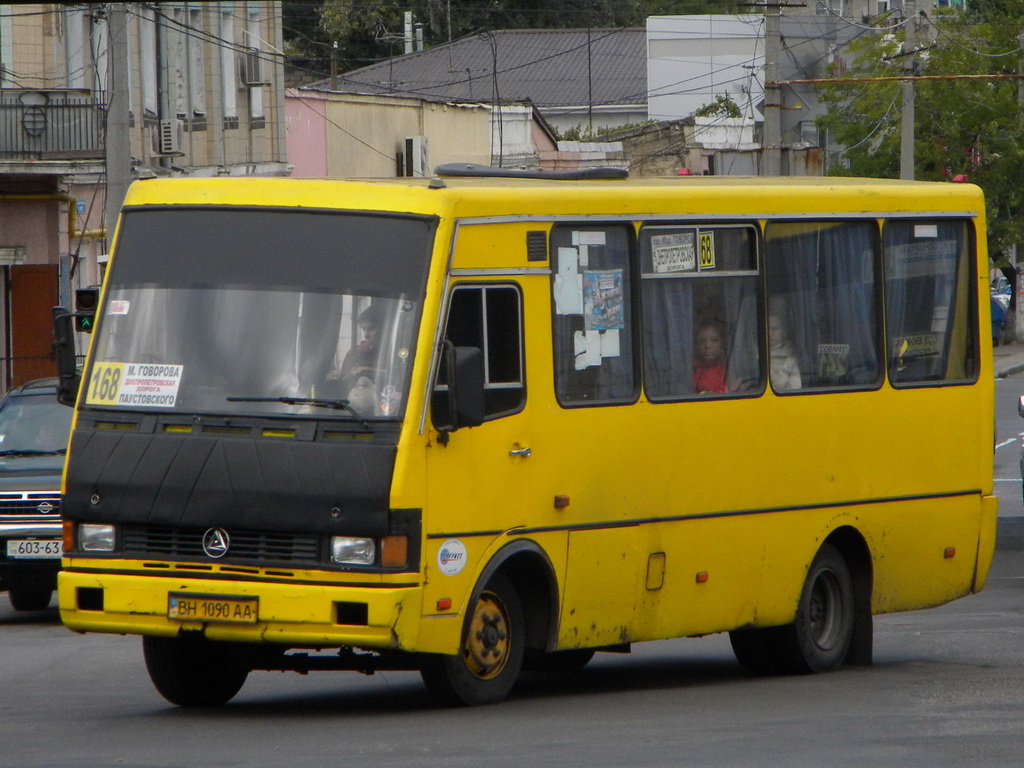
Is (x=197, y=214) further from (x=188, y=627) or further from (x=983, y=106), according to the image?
(x=983, y=106)

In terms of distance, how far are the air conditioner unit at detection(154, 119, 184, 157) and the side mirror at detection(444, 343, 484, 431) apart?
83.2 feet

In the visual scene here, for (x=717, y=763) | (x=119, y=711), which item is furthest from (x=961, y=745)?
(x=119, y=711)

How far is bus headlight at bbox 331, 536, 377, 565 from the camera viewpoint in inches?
342

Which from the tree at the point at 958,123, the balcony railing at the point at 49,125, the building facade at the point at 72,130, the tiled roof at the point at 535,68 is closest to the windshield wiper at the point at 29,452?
the building facade at the point at 72,130

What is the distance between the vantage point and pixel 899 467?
11648mm

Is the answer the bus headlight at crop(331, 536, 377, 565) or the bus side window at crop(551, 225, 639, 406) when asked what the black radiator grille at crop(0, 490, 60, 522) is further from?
the bus headlight at crop(331, 536, 377, 565)

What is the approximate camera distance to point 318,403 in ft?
29.0

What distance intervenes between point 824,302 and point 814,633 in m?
1.93

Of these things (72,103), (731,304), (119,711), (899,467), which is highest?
(72,103)

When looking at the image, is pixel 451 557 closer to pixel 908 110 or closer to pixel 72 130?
pixel 72 130

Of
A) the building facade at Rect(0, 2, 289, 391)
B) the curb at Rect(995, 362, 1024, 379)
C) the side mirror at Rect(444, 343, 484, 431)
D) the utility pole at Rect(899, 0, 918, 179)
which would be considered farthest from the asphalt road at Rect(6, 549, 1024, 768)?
the curb at Rect(995, 362, 1024, 379)

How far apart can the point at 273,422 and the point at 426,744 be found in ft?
5.40

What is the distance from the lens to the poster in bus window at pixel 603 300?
9.86 metres

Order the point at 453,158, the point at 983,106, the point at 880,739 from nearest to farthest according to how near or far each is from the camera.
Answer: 1. the point at 880,739
2. the point at 983,106
3. the point at 453,158
